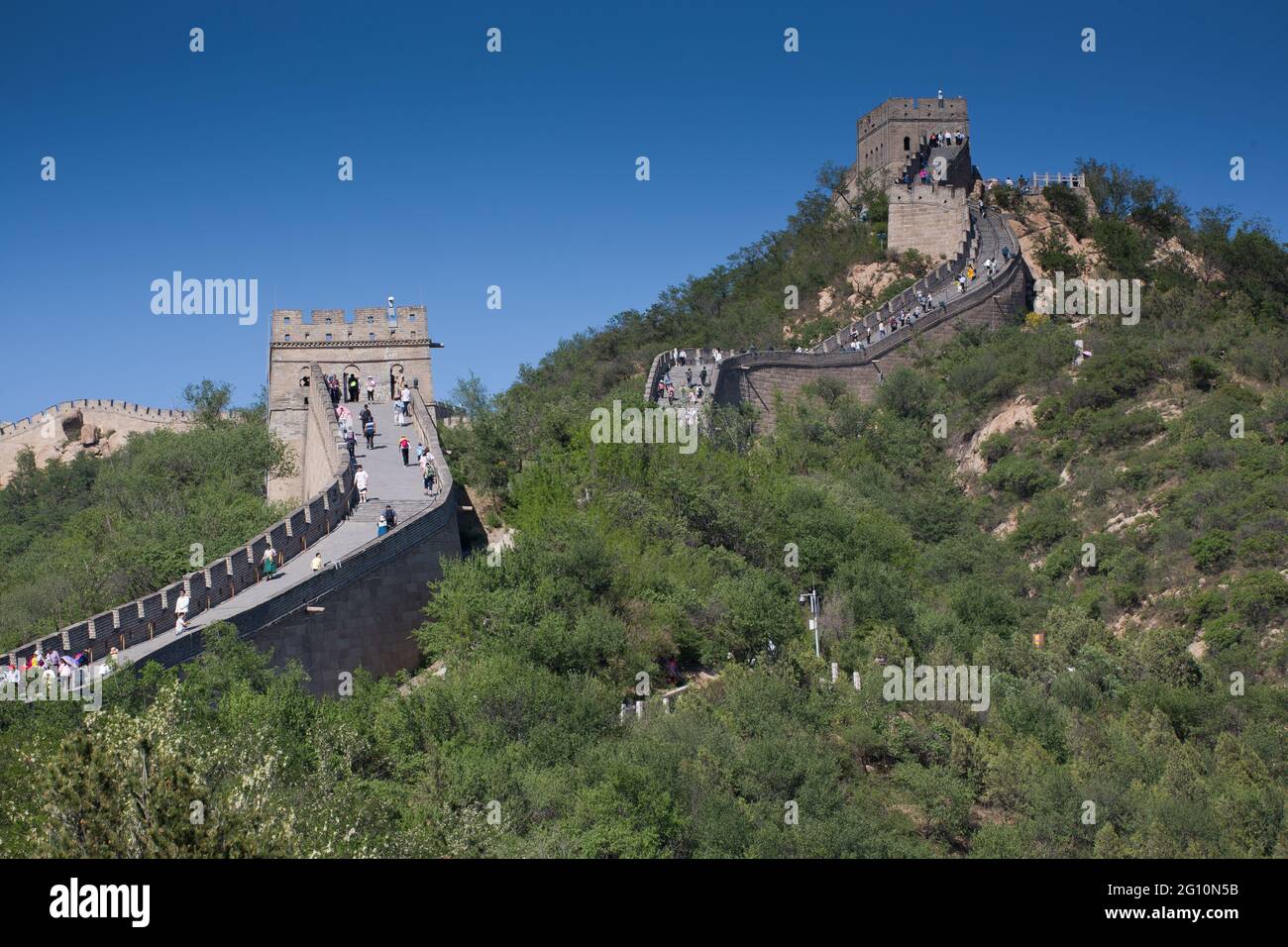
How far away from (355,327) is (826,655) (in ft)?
59.1

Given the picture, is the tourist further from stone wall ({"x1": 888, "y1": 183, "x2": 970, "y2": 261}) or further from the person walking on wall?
stone wall ({"x1": 888, "y1": 183, "x2": 970, "y2": 261})

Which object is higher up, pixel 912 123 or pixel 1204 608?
pixel 912 123

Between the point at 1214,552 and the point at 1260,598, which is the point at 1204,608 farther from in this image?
the point at 1214,552

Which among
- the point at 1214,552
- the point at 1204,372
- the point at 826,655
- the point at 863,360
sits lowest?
the point at 826,655

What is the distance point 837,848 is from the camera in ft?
60.3

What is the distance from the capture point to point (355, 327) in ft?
131

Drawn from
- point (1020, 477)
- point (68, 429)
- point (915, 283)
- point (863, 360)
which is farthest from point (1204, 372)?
point (68, 429)

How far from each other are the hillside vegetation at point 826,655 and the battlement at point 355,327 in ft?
13.2

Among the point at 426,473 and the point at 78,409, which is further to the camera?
the point at 78,409

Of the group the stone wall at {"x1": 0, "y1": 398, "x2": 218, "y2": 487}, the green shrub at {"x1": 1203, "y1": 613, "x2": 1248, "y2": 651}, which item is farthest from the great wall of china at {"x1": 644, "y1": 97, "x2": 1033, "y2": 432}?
the stone wall at {"x1": 0, "y1": 398, "x2": 218, "y2": 487}

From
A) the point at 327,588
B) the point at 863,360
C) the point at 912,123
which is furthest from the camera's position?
the point at 912,123

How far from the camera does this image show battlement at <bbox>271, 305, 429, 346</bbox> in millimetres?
39688
